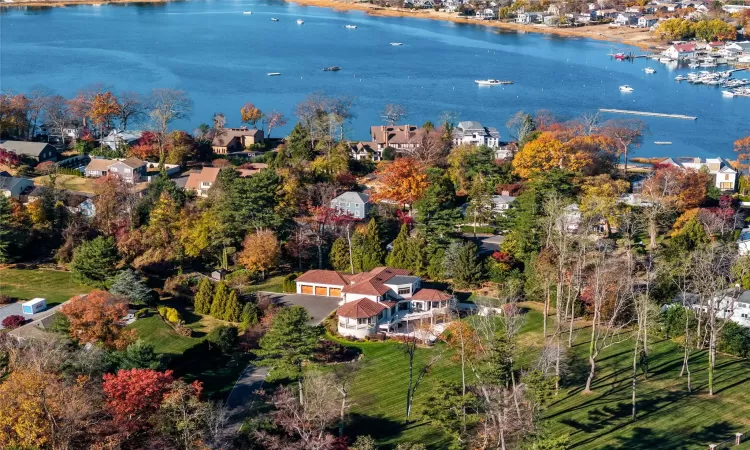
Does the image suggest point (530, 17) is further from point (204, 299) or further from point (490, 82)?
point (204, 299)

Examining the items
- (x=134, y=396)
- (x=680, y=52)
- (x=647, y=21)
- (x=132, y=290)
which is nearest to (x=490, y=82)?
(x=680, y=52)

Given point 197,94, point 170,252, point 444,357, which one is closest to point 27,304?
point 170,252

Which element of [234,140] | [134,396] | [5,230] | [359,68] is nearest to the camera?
[134,396]

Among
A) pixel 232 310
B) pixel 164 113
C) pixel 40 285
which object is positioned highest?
pixel 164 113

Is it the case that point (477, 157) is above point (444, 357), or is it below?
above

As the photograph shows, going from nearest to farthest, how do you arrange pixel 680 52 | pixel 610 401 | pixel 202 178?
1. pixel 610 401
2. pixel 202 178
3. pixel 680 52

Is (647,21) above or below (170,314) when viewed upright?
above

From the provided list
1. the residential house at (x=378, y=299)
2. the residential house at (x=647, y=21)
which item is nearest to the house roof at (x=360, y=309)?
the residential house at (x=378, y=299)

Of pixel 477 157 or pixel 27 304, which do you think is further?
pixel 477 157

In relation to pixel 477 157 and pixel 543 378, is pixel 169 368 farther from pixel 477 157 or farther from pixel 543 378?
pixel 477 157
